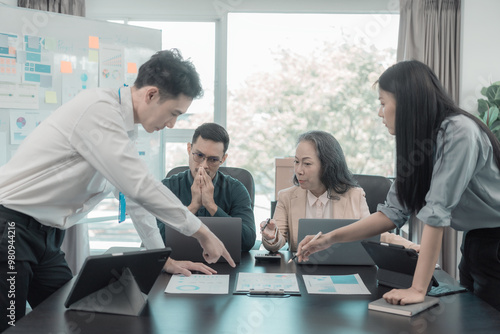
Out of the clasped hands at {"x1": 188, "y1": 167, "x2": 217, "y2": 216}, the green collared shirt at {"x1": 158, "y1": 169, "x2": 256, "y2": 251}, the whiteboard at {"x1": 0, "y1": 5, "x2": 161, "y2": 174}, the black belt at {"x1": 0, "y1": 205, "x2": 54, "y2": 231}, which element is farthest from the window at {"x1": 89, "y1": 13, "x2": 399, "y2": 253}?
the black belt at {"x1": 0, "y1": 205, "x2": 54, "y2": 231}

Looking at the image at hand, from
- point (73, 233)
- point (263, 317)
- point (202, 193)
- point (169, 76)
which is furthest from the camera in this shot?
point (73, 233)

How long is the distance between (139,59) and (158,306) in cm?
252

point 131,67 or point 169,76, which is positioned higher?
point 131,67

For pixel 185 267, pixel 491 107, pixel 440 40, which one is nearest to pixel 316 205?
pixel 185 267

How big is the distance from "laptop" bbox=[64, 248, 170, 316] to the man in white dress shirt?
0.57ft

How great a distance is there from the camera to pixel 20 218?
1354mm

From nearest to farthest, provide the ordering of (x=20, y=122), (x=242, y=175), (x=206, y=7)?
1. (x=242, y=175)
2. (x=20, y=122)
3. (x=206, y=7)

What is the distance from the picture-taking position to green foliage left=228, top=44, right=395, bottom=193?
4.22 meters

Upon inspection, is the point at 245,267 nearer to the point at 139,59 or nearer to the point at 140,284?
the point at 140,284

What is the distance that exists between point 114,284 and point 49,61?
2.26 meters

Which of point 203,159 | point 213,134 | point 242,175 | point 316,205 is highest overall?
point 213,134

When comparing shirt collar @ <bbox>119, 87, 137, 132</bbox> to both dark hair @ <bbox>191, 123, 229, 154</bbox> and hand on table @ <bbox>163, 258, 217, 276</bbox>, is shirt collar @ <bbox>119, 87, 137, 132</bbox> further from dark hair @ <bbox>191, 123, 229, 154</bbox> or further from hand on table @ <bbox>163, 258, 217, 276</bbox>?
dark hair @ <bbox>191, 123, 229, 154</bbox>

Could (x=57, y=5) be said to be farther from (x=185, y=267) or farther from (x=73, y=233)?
(x=185, y=267)

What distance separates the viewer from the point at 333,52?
4.22m
